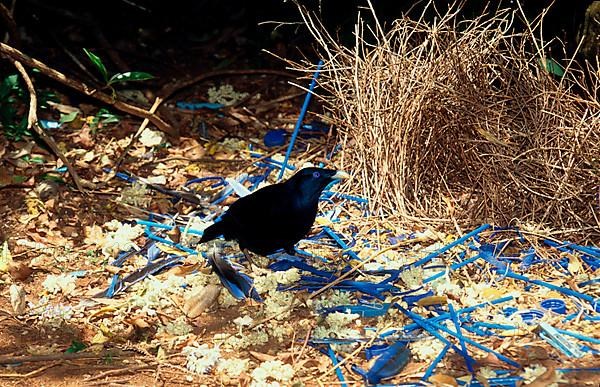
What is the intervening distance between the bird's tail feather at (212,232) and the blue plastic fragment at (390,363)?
3.30 ft

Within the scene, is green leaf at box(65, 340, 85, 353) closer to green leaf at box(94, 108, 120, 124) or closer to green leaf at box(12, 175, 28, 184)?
green leaf at box(12, 175, 28, 184)

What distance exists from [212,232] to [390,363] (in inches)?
44.2

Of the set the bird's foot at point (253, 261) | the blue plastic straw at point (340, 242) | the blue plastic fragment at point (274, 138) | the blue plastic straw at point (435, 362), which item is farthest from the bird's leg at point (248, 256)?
the blue plastic fragment at point (274, 138)

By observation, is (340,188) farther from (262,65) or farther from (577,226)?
(262,65)

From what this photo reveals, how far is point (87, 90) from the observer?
482 cm

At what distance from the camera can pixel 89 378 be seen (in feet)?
9.90

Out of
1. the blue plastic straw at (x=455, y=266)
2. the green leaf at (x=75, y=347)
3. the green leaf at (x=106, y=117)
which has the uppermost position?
the blue plastic straw at (x=455, y=266)

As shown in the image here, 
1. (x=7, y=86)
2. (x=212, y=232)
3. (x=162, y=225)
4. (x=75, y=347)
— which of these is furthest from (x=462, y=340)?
(x=7, y=86)

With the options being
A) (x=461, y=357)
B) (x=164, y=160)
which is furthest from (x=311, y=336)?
(x=164, y=160)

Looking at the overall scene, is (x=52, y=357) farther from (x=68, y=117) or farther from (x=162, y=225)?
(x=68, y=117)

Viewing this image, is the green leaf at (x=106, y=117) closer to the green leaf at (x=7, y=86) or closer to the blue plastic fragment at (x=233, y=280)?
the green leaf at (x=7, y=86)

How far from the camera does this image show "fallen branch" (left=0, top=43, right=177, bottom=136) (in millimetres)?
4613

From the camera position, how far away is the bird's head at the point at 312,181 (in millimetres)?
3539

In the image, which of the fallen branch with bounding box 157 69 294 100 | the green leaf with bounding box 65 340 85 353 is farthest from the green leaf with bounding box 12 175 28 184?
the green leaf with bounding box 65 340 85 353
